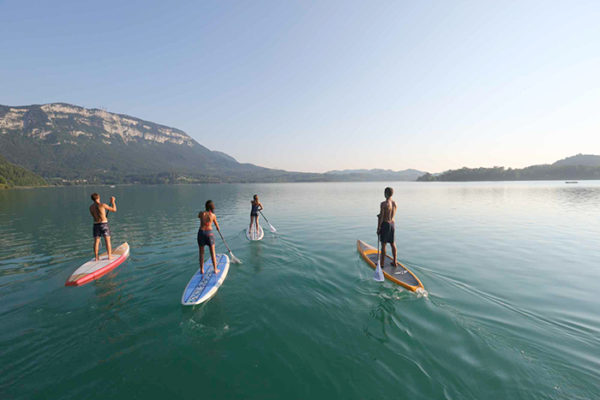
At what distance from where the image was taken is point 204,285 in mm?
8164

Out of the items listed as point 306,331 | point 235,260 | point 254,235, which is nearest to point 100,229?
point 235,260

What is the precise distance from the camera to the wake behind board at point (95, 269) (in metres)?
9.05

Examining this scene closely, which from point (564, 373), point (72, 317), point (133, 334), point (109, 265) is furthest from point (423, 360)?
point (109, 265)

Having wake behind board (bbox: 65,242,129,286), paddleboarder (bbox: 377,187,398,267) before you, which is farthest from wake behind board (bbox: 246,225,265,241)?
paddleboarder (bbox: 377,187,398,267)

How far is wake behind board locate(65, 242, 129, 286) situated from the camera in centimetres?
905

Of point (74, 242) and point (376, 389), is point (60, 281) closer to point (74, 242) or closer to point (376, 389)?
point (74, 242)

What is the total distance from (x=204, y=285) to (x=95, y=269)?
5736mm

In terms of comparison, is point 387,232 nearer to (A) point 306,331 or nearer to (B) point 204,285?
(A) point 306,331

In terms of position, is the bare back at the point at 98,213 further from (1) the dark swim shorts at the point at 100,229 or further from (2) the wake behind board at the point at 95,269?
(2) the wake behind board at the point at 95,269

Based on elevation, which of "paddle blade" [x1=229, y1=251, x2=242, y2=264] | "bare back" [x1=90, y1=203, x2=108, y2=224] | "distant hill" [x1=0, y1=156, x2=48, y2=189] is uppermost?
"distant hill" [x1=0, y1=156, x2=48, y2=189]

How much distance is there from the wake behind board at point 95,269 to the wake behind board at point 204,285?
453cm

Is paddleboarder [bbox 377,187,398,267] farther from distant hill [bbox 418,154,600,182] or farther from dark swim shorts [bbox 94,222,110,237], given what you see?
distant hill [bbox 418,154,600,182]

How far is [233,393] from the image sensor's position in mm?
4449

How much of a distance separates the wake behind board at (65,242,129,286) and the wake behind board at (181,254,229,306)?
453 centimetres
